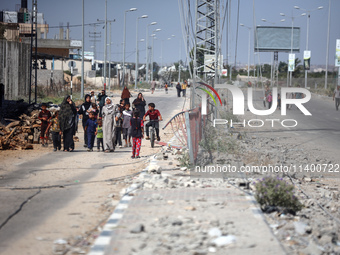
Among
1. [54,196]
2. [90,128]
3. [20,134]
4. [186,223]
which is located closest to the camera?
[186,223]

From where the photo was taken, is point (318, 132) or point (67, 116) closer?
point (67, 116)

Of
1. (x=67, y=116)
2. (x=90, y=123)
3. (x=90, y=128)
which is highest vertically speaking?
(x=67, y=116)

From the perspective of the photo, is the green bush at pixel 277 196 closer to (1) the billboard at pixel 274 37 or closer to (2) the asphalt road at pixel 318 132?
(2) the asphalt road at pixel 318 132

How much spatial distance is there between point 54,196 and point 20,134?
846cm

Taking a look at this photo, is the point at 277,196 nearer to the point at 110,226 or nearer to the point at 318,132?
the point at 110,226

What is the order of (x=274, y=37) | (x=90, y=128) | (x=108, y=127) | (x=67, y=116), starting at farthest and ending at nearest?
(x=274, y=37)
(x=90, y=128)
(x=108, y=127)
(x=67, y=116)

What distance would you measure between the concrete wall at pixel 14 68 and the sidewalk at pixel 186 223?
2680cm

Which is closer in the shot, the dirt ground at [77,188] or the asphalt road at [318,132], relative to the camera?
the dirt ground at [77,188]

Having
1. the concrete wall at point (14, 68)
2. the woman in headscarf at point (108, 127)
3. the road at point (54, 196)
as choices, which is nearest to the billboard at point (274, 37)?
the concrete wall at point (14, 68)

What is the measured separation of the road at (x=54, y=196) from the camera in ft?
24.0

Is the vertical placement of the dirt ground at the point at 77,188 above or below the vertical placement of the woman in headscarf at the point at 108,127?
below

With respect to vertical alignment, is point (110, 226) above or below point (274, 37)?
below

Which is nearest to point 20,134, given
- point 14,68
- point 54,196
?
point 54,196

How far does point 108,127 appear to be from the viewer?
16.6 m
